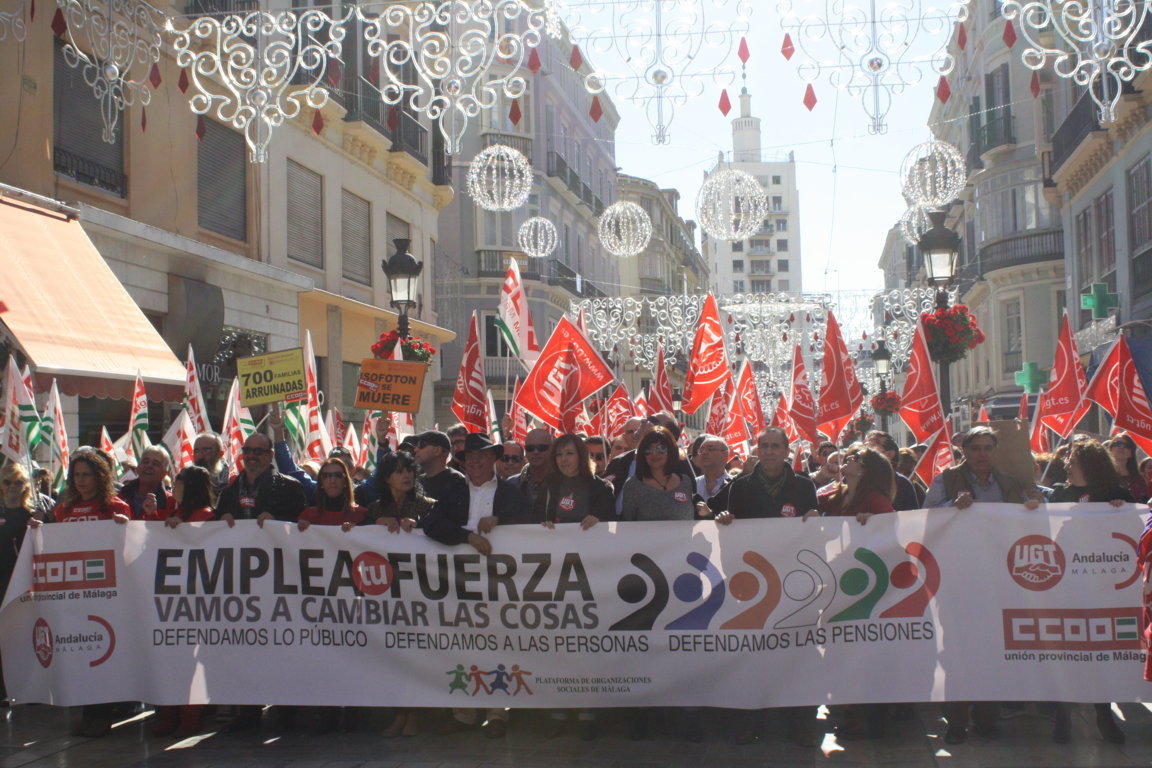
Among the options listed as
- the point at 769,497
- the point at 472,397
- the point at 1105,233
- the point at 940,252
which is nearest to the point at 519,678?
the point at 769,497

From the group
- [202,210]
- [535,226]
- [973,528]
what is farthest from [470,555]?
[535,226]

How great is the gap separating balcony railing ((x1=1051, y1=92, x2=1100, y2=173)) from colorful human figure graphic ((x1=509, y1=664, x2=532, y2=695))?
18.9 meters

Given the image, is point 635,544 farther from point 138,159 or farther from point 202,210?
point 202,210

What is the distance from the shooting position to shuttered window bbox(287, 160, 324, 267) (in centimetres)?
2106

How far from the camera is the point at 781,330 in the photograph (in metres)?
34.0

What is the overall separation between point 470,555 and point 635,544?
3.09 feet

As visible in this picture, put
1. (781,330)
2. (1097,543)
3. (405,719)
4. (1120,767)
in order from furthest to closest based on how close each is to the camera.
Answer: (781,330), (405,719), (1097,543), (1120,767)

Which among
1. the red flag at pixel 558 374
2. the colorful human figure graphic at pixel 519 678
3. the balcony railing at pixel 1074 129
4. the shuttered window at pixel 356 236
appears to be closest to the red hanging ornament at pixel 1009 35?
the red flag at pixel 558 374

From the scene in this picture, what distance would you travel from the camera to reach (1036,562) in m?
6.73

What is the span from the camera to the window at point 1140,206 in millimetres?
21344

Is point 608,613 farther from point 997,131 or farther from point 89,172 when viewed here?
point 997,131

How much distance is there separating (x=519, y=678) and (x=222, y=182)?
13.5m

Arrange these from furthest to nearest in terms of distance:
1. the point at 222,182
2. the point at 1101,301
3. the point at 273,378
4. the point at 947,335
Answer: the point at 1101,301, the point at 222,182, the point at 947,335, the point at 273,378

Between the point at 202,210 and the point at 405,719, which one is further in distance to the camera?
the point at 202,210
